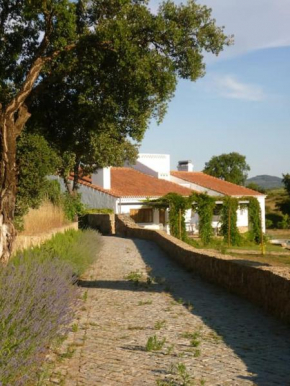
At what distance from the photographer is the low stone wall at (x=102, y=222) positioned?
36750 millimetres

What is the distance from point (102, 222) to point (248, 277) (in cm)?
2743

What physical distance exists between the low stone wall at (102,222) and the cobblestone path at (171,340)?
2383cm

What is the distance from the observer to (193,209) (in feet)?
119

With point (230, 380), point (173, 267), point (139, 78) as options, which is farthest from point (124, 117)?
point (230, 380)

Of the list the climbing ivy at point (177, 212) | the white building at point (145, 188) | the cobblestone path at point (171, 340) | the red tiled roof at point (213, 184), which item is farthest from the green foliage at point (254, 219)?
the cobblestone path at point (171, 340)

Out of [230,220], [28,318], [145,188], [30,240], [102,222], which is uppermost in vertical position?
[145,188]

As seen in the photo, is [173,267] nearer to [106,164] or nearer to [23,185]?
[23,185]

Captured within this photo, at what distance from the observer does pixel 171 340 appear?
741 cm

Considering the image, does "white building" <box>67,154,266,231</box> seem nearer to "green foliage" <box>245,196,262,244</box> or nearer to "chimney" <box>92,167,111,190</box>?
"chimney" <box>92,167,111,190</box>

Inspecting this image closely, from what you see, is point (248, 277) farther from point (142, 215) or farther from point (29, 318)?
point (142, 215)

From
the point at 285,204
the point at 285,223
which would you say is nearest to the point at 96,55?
the point at 285,223

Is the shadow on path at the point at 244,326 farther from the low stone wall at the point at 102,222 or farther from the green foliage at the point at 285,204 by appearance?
the green foliage at the point at 285,204

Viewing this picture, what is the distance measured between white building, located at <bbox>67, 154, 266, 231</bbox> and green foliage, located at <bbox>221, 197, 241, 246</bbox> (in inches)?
55.1

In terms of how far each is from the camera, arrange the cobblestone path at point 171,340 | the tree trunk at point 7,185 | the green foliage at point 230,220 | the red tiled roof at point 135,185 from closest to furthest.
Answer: the cobblestone path at point 171,340, the tree trunk at point 7,185, the green foliage at point 230,220, the red tiled roof at point 135,185
